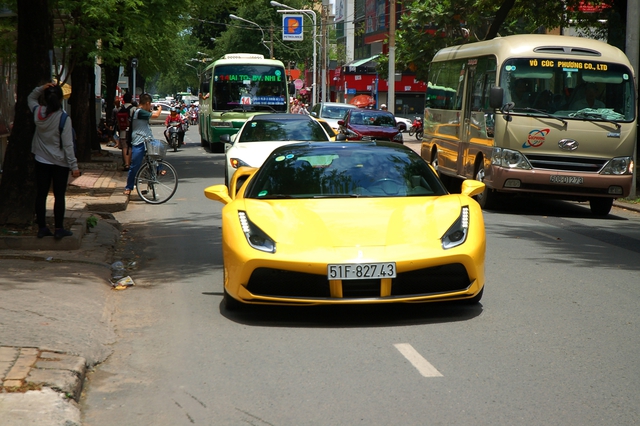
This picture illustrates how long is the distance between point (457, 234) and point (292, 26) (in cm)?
5956

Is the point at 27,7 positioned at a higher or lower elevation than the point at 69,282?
higher

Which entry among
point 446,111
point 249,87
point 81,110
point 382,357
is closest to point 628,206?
point 446,111

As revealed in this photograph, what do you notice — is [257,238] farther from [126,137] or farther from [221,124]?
[221,124]

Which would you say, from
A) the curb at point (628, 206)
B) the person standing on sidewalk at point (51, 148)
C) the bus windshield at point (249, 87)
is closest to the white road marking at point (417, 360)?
the person standing on sidewalk at point (51, 148)

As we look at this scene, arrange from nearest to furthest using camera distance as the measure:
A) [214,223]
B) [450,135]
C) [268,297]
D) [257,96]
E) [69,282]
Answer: [268,297]
[69,282]
[214,223]
[450,135]
[257,96]

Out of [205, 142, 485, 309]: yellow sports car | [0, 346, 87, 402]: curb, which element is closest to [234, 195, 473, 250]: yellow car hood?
[205, 142, 485, 309]: yellow sports car

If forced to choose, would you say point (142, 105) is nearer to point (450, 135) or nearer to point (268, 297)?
point (450, 135)

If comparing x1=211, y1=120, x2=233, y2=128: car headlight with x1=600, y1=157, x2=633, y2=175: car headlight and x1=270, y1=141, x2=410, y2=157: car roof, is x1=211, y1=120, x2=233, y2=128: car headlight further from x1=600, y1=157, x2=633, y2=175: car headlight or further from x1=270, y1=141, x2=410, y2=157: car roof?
x1=270, y1=141, x2=410, y2=157: car roof

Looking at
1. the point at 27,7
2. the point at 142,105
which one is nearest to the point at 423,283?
the point at 27,7

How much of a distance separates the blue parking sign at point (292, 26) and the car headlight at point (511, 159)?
48.3 meters

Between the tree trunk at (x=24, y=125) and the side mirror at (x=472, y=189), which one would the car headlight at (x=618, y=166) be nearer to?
the side mirror at (x=472, y=189)

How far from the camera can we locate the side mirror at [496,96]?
52.2 ft

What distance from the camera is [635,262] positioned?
1107cm

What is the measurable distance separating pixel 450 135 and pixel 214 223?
742 cm
